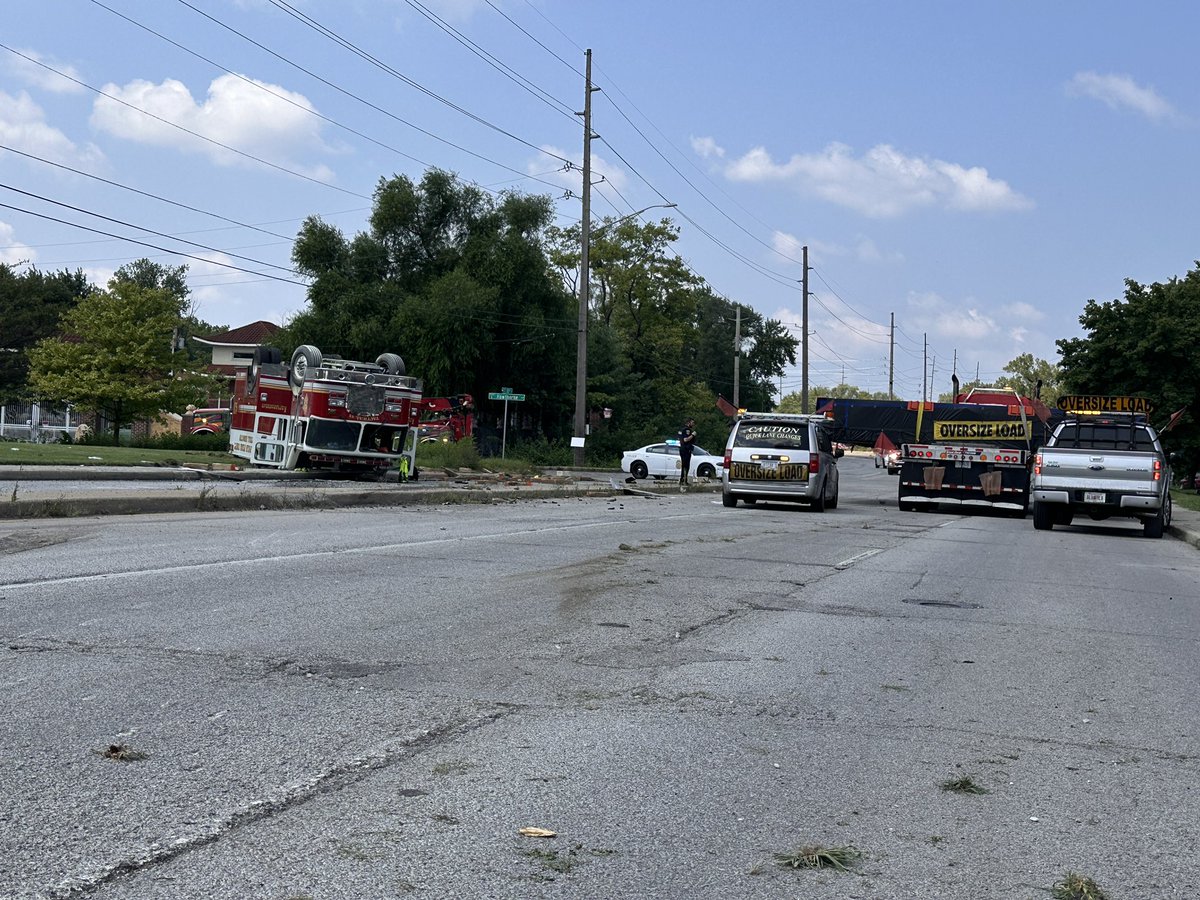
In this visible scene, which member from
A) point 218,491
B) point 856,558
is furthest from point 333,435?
point 856,558

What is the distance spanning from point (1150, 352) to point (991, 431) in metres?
26.3

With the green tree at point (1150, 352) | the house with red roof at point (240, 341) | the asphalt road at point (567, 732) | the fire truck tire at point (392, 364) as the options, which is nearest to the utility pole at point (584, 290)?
the fire truck tire at point (392, 364)

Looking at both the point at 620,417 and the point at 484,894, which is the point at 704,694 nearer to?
the point at 484,894

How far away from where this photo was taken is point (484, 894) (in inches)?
140

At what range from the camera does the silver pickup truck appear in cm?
2078

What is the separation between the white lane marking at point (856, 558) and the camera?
13336 mm

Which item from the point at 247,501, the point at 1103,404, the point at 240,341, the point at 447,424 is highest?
the point at 240,341

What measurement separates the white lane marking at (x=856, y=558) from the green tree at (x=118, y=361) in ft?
123

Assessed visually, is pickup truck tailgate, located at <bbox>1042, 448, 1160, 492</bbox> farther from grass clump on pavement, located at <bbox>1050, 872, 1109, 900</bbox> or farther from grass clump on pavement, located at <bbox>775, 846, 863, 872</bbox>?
grass clump on pavement, located at <bbox>775, 846, 863, 872</bbox>

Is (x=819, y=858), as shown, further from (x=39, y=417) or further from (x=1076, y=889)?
(x=39, y=417)

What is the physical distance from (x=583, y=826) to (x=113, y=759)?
1850 mm

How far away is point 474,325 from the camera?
54.5 meters

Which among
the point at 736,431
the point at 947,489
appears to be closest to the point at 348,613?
the point at 736,431

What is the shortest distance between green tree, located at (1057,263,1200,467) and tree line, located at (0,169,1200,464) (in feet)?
0.25
